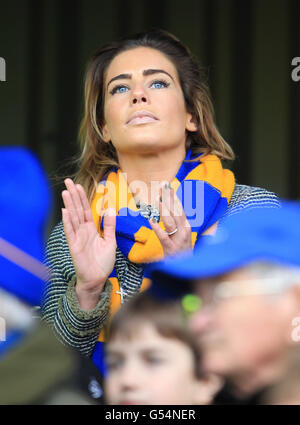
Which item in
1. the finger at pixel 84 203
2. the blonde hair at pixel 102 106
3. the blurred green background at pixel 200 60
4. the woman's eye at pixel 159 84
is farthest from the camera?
the blurred green background at pixel 200 60

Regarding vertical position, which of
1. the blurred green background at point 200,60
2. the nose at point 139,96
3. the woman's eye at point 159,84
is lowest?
the nose at point 139,96

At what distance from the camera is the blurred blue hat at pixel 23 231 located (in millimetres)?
895

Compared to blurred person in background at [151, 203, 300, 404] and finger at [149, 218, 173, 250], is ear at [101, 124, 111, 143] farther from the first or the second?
blurred person in background at [151, 203, 300, 404]

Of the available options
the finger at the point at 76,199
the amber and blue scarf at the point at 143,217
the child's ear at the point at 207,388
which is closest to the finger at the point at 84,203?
the finger at the point at 76,199

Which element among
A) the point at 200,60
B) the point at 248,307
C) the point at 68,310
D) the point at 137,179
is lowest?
the point at 68,310

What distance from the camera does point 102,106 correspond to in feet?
6.85

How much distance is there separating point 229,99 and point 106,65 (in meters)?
2.42

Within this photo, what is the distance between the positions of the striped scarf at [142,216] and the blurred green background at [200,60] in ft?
7.80

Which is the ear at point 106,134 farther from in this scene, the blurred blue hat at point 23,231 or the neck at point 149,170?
the blurred blue hat at point 23,231

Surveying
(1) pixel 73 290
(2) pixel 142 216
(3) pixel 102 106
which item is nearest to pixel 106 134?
(3) pixel 102 106

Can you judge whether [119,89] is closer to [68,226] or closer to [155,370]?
[68,226]

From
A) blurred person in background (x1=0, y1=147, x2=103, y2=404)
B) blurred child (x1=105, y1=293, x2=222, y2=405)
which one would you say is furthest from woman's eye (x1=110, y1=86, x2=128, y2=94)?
blurred child (x1=105, y1=293, x2=222, y2=405)

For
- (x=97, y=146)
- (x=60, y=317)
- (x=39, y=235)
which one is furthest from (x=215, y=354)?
(x=97, y=146)

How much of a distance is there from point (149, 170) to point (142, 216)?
4.5 inches
